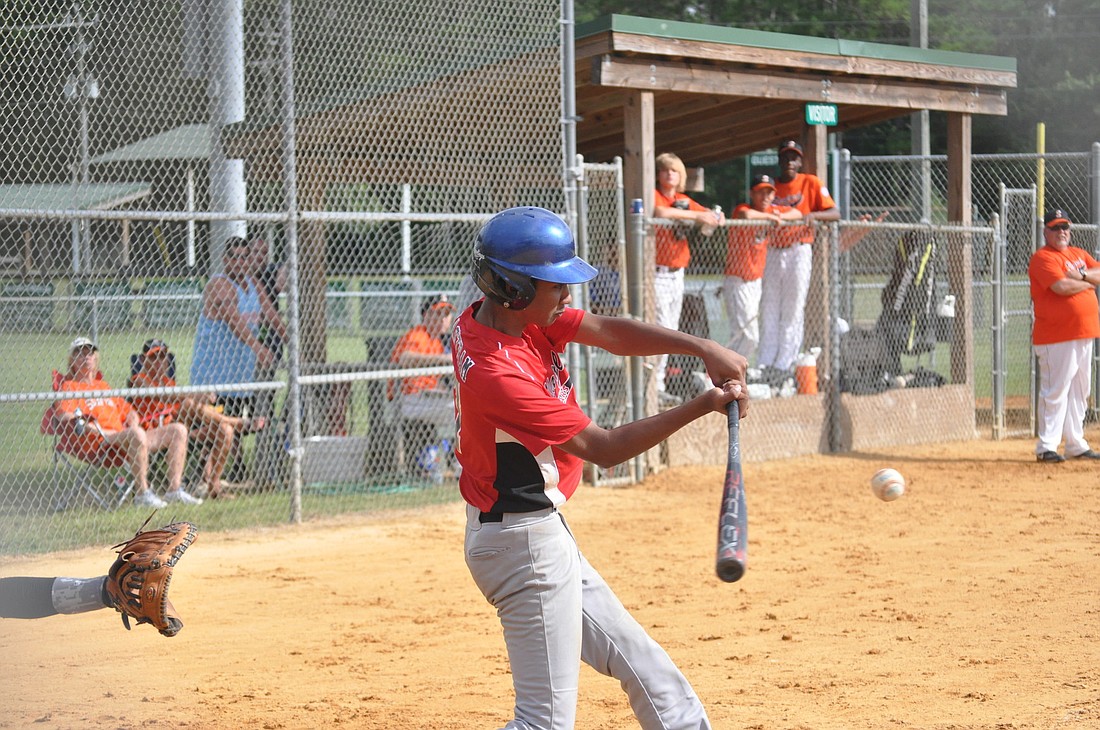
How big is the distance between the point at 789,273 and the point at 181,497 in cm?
577

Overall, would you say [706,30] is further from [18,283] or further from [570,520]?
[18,283]

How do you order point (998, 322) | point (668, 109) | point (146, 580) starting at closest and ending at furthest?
point (146, 580), point (998, 322), point (668, 109)

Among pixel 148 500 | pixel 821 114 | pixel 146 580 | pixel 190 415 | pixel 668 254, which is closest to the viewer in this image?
pixel 146 580

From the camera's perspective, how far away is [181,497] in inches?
336

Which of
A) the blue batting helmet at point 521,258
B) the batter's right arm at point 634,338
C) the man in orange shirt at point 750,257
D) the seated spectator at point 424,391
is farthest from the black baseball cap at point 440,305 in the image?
the blue batting helmet at point 521,258

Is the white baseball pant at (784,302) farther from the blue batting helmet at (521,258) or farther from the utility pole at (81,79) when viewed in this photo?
the blue batting helmet at (521,258)

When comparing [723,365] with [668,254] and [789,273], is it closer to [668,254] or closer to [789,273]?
[668,254]

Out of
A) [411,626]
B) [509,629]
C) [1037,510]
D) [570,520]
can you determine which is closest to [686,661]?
[411,626]

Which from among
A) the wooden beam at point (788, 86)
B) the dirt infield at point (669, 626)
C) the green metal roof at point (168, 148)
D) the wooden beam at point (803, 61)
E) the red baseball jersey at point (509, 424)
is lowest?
the dirt infield at point (669, 626)

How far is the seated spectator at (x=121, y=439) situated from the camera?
8352 millimetres

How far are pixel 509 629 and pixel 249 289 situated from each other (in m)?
6.35

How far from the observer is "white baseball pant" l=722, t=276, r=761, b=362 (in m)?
11.0

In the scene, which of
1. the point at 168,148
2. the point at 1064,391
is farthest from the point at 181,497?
the point at 1064,391

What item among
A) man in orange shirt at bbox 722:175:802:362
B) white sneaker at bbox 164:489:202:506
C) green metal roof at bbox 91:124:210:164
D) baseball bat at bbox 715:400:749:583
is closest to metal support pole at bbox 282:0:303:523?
white sneaker at bbox 164:489:202:506
